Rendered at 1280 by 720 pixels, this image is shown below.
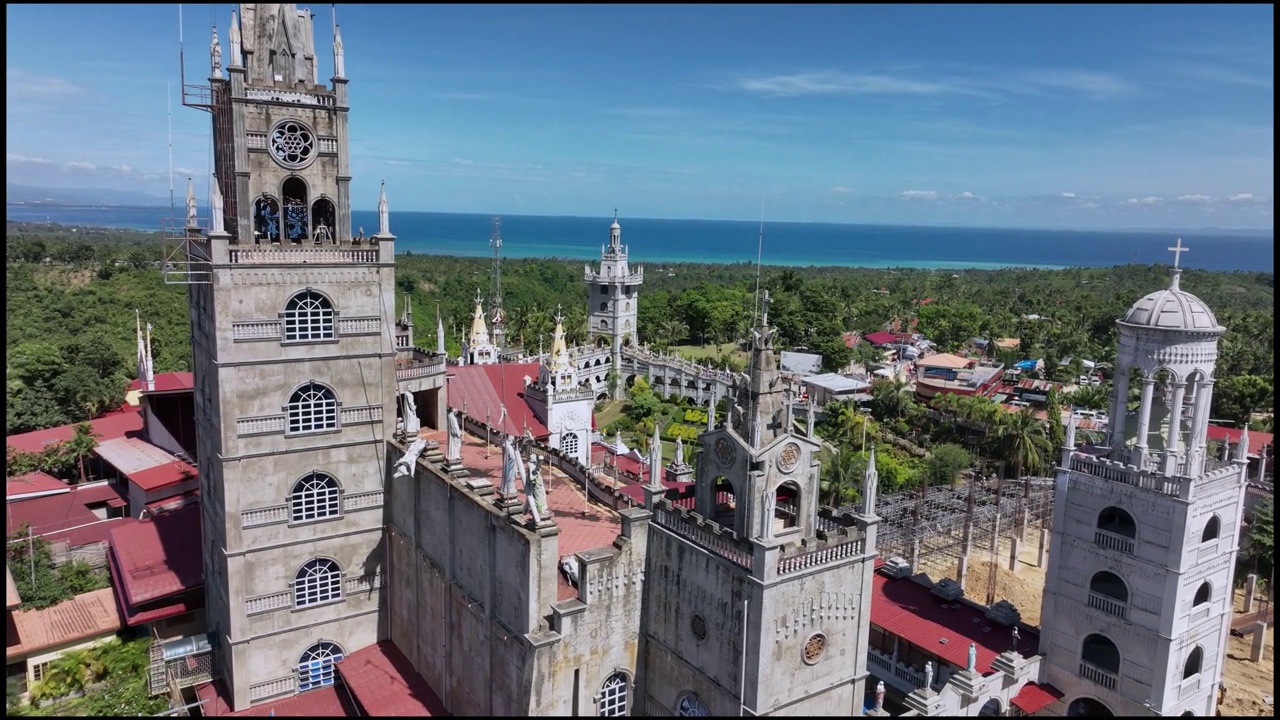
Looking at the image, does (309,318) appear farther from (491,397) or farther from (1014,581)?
(1014,581)

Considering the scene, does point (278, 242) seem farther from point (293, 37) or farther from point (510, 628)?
point (510, 628)

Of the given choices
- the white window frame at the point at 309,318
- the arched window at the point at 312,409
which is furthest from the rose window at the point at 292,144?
the arched window at the point at 312,409

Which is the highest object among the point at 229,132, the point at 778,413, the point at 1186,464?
the point at 229,132

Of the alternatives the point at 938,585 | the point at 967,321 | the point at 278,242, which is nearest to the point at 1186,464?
the point at 938,585

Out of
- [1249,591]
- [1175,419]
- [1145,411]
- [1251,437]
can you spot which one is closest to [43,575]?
[1145,411]

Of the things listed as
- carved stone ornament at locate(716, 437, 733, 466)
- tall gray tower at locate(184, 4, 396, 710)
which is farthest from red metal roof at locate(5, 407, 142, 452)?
carved stone ornament at locate(716, 437, 733, 466)

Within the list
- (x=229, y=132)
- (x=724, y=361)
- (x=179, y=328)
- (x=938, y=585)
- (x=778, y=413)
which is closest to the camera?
(x=778, y=413)
